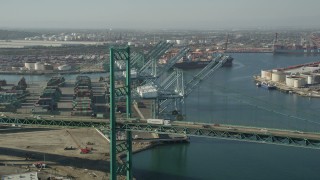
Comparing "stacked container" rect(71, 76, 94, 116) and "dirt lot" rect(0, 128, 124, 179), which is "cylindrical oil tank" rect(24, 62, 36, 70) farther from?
"dirt lot" rect(0, 128, 124, 179)

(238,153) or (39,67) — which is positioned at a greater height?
(39,67)

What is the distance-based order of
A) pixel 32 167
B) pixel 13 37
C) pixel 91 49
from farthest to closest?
pixel 13 37
pixel 91 49
pixel 32 167

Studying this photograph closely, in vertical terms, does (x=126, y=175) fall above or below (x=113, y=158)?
below

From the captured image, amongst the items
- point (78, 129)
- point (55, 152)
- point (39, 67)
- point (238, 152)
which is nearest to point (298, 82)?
point (238, 152)

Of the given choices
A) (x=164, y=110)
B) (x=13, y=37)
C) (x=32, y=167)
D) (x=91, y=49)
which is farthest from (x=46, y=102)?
(x=13, y=37)

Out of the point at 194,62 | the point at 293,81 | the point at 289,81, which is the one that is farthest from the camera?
the point at 194,62

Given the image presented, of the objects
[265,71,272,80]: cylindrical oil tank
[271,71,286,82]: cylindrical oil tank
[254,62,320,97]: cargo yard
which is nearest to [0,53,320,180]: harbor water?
[254,62,320,97]: cargo yard

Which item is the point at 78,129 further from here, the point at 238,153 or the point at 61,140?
the point at 238,153

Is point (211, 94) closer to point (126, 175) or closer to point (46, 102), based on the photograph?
point (46, 102)
